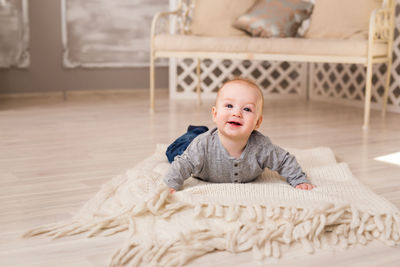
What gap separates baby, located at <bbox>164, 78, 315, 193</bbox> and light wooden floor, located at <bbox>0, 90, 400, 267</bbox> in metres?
0.32

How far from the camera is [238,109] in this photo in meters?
1.45

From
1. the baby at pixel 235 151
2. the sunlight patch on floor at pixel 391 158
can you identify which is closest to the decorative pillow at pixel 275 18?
the sunlight patch on floor at pixel 391 158

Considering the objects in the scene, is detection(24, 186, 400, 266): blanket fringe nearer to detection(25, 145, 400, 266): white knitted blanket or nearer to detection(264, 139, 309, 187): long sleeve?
detection(25, 145, 400, 266): white knitted blanket

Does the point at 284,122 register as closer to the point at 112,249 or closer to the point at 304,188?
the point at 304,188

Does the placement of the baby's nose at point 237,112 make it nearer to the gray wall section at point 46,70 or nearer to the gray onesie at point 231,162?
the gray onesie at point 231,162

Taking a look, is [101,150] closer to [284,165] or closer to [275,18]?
[284,165]

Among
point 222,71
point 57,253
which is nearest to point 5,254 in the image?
point 57,253

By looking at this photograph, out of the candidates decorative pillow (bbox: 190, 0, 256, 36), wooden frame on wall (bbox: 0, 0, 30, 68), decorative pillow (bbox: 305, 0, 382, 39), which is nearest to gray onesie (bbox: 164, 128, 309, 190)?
decorative pillow (bbox: 305, 0, 382, 39)

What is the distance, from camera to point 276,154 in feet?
5.01

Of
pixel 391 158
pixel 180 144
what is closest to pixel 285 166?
pixel 180 144

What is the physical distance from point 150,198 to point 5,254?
36 cm

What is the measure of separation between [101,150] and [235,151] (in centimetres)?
88

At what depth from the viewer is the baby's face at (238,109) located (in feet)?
4.75

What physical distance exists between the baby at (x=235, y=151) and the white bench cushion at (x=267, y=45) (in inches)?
59.4
